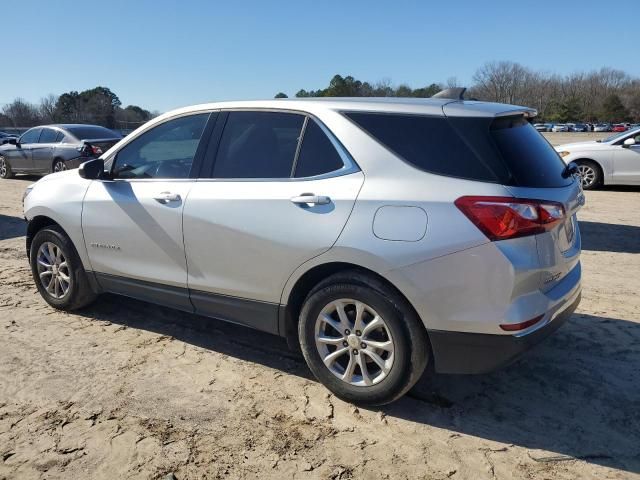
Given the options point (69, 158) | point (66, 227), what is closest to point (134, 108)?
point (69, 158)

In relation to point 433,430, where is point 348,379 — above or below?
above

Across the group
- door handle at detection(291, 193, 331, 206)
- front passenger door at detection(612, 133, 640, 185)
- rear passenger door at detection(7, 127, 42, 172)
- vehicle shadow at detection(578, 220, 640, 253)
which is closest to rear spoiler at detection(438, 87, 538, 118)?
door handle at detection(291, 193, 331, 206)

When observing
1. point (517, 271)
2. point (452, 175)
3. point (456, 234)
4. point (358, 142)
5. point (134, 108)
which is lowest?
point (517, 271)

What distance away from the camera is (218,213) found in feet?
11.9

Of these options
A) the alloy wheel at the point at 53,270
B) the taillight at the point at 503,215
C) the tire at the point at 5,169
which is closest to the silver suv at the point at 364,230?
the taillight at the point at 503,215

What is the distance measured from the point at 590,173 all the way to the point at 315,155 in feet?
34.8

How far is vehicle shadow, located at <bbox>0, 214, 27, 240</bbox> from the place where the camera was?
8.21m

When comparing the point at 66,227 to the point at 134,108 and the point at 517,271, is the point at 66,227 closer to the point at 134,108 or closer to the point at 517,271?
the point at 517,271

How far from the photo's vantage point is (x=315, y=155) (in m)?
3.38

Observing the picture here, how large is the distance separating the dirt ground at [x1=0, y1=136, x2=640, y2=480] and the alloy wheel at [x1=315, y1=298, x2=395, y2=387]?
0.24 meters

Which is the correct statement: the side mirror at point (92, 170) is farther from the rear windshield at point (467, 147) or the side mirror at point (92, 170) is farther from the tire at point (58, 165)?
the tire at point (58, 165)

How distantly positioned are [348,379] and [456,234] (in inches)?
44.1

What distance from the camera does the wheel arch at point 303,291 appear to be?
308 cm

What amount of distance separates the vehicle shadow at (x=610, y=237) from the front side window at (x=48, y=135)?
12430 mm
